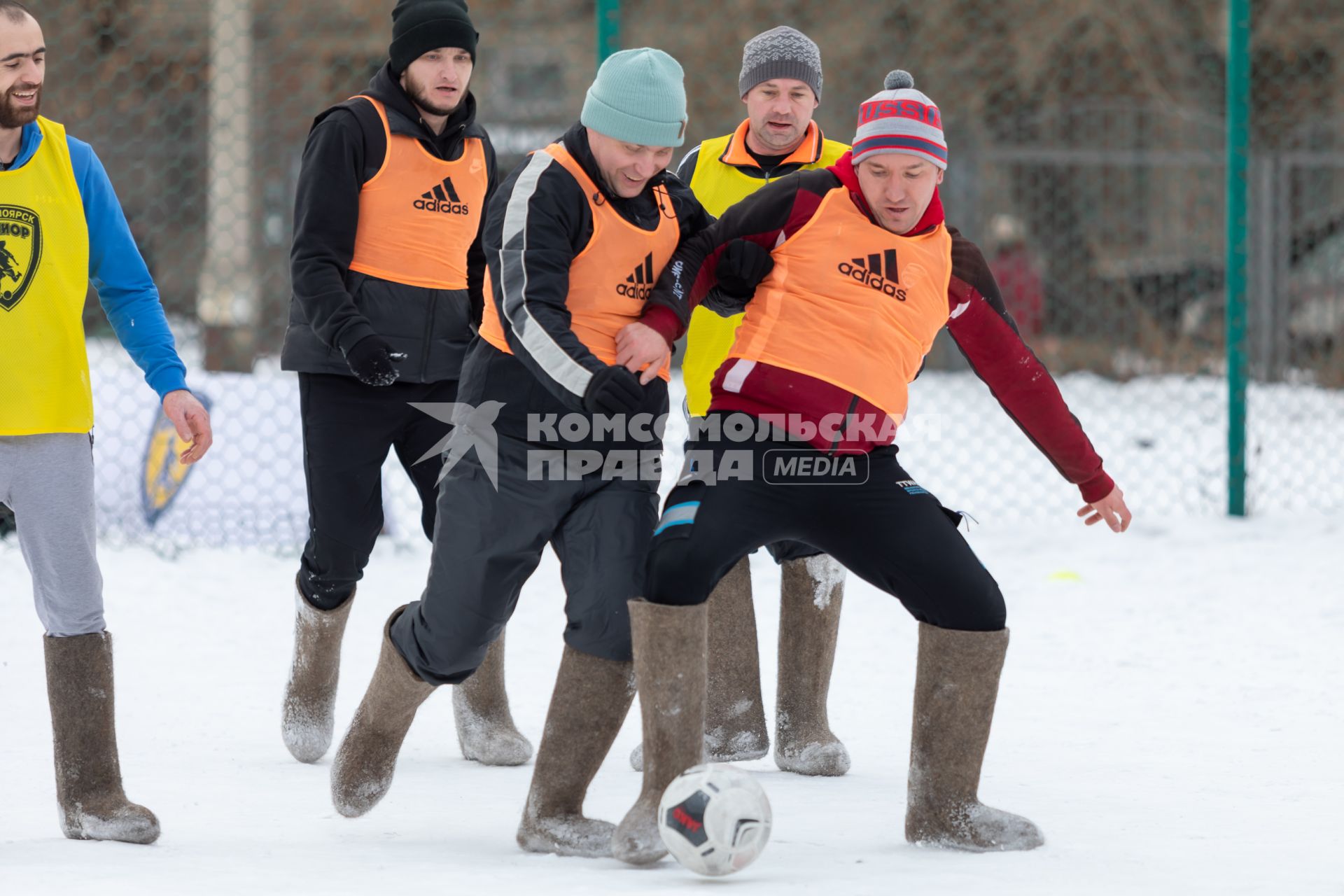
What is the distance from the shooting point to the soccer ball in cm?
280

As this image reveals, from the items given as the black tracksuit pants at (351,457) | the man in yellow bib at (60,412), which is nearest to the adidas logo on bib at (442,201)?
the black tracksuit pants at (351,457)

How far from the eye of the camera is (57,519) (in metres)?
3.02

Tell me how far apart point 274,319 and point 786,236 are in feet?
21.3

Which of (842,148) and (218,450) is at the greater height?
(842,148)

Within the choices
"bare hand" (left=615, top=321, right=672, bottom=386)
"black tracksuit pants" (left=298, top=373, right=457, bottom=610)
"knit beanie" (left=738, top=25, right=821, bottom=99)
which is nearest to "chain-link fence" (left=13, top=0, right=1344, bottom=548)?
"knit beanie" (left=738, top=25, right=821, bottom=99)

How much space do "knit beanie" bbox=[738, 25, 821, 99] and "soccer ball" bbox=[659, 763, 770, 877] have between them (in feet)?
6.17

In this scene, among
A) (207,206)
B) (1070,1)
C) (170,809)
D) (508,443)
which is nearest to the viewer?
(508,443)

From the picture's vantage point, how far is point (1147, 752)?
13.0ft

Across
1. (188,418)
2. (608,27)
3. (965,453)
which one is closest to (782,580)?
(188,418)

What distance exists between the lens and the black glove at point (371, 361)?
3.42 m

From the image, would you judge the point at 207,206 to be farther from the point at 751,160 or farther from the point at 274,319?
the point at 751,160

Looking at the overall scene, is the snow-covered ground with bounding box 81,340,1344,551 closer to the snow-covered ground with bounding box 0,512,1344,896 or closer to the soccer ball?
the snow-covered ground with bounding box 0,512,1344,896

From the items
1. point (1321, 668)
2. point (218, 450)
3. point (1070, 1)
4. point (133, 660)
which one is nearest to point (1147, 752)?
point (1321, 668)

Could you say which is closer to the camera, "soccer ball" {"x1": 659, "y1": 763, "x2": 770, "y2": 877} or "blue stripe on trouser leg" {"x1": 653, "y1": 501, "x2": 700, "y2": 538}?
"soccer ball" {"x1": 659, "y1": 763, "x2": 770, "y2": 877}
